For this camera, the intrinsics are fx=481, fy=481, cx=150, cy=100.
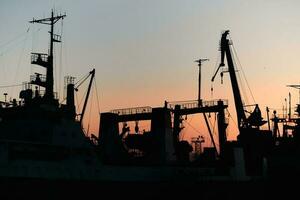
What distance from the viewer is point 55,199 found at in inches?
1336

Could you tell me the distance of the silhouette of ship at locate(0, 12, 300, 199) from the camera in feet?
111

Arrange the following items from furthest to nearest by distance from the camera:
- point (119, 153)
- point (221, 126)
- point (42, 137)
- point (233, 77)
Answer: point (233, 77)
point (221, 126)
point (119, 153)
point (42, 137)

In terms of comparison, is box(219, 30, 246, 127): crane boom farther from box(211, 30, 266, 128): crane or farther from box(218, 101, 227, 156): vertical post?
box(218, 101, 227, 156): vertical post

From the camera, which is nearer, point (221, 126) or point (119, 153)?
point (119, 153)

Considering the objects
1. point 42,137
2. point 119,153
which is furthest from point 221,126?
point 42,137

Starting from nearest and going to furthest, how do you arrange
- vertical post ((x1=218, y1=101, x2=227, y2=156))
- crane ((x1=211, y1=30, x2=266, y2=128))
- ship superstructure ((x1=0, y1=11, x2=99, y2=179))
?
ship superstructure ((x1=0, y1=11, x2=99, y2=179)) < vertical post ((x1=218, y1=101, x2=227, y2=156)) < crane ((x1=211, y1=30, x2=266, y2=128))

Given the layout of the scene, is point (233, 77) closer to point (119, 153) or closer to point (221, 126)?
point (221, 126)

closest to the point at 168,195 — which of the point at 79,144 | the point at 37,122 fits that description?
the point at 79,144

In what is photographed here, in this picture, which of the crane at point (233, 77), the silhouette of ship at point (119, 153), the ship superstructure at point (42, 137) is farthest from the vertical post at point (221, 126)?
the ship superstructure at point (42, 137)

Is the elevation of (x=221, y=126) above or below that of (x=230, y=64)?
below

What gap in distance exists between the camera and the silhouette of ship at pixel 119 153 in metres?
33.9

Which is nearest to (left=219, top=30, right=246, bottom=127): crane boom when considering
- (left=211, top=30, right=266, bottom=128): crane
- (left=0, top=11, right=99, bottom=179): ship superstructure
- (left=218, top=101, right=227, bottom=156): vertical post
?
(left=211, top=30, right=266, bottom=128): crane

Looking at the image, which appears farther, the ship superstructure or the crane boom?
the crane boom

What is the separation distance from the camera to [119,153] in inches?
1802
